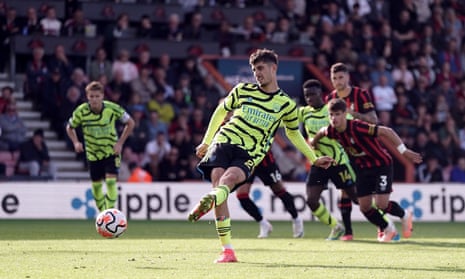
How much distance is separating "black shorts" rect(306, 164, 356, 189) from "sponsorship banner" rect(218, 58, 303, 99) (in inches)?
373

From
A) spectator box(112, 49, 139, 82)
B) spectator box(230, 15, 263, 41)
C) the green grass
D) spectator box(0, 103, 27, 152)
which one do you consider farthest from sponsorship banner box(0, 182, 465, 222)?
spectator box(230, 15, 263, 41)

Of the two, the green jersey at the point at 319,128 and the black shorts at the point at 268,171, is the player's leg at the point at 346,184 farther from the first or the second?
the black shorts at the point at 268,171

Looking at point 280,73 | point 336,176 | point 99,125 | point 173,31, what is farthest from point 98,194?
point 280,73

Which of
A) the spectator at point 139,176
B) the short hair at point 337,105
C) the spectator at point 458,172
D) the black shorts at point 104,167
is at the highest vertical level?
the short hair at point 337,105

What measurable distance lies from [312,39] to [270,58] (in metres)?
16.6

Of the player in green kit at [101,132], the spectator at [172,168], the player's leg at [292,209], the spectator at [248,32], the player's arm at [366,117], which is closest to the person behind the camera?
the player's arm at [366,117]

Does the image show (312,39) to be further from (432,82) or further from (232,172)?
(232,172)

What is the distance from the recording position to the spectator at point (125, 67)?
2369 centimetres

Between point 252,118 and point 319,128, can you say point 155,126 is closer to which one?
point 319,128

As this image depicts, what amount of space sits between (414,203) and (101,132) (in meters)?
7.26

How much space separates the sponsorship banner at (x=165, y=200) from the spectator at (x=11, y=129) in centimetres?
173

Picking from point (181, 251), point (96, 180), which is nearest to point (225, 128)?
point (181, 251)

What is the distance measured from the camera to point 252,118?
11.1 metres

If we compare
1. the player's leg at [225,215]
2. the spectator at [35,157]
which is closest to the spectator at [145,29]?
the spectator at [35,157]
